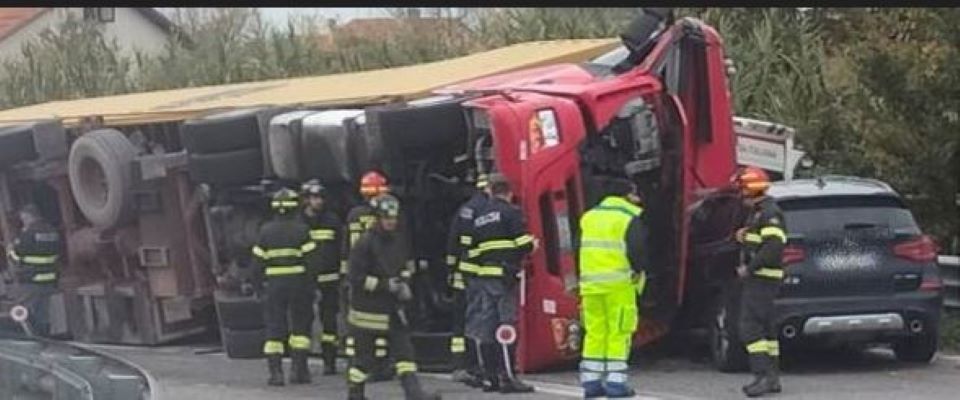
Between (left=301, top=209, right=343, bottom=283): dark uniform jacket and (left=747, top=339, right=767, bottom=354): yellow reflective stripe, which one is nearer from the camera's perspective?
(left=747, top=339, right=767, bottom=354): yellow reflective stripe

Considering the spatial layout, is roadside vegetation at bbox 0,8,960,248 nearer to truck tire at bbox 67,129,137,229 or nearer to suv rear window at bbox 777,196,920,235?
suv rear window at bbox 777,196,920,235

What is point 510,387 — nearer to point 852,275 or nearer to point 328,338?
point 328,338

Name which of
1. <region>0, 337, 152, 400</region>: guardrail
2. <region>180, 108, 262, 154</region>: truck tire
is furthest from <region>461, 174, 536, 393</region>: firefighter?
<region>0, 337, 152, 400</region>: guardrail

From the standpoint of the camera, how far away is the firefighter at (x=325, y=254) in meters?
12.6

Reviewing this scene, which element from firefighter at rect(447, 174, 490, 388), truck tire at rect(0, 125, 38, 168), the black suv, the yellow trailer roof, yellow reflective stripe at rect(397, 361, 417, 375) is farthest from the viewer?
truck tire at rect(0, 125, 38, 168)

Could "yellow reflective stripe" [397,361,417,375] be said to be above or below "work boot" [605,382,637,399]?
above

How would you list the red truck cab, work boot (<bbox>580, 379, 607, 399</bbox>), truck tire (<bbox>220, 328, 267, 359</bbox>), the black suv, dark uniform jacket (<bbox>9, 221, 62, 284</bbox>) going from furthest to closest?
dark uniform jacket (<bbox>9, 221, 62, 284</bbox>)
truck tire (<bbox>220, 328, 267, 359</bbox>)
the black suv
the red truck cab
work boot (<bbox>580, 379, 607, 399</bbox>)

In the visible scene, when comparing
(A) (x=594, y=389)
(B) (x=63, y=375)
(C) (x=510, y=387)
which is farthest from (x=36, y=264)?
(B) (x=63, y=375)

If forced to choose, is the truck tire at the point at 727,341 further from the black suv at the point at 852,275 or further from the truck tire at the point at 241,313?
the truck tire at the point at 241,313

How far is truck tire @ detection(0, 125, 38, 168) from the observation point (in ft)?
50.7

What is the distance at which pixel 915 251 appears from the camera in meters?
12.3

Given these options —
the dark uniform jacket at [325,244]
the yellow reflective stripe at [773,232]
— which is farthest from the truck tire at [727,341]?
the dark uniform jacket at [325,244]

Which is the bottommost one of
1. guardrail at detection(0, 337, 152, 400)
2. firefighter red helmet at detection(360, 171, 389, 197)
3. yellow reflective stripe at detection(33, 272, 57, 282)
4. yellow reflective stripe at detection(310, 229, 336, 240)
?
yellow reflective stripe at detection(33, 272, 57, 282)

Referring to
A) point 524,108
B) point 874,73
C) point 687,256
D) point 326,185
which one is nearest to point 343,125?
point 326,185
